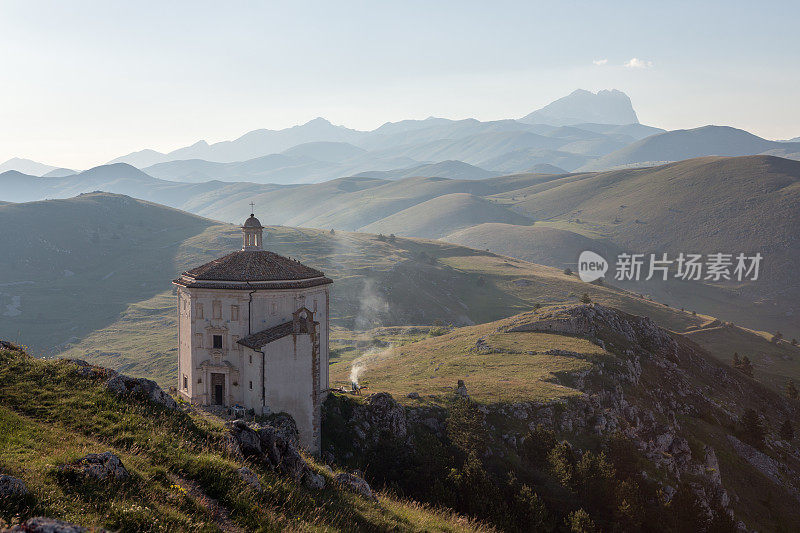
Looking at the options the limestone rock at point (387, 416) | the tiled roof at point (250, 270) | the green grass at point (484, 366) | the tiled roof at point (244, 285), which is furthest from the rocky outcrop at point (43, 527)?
the green grass at point (484, 366)

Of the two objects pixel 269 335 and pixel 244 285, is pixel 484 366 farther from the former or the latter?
pixel 244 285

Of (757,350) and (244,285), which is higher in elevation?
(244,285)

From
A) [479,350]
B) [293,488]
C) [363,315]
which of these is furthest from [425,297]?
[293,488]

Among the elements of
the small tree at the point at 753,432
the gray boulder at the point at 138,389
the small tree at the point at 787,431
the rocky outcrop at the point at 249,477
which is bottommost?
the small tree at the point at 787,431

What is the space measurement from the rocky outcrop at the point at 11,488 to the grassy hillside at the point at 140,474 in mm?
230

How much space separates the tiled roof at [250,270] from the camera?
41281 millimetres

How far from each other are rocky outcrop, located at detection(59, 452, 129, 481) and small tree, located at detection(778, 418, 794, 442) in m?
81.9

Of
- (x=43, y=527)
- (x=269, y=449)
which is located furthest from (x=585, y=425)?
(x=43, y=527)

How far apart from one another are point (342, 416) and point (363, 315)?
4162 inches

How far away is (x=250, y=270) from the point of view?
137 ft

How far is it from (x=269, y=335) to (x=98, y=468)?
83.6ft

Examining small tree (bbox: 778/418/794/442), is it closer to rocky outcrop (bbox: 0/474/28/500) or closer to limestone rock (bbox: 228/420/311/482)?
limestone rock (bbox: 228/420/311/482)

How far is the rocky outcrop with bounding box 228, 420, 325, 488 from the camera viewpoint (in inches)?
770

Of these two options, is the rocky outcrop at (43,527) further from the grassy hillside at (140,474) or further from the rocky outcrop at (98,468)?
the rocky outcrop at (98,468)
